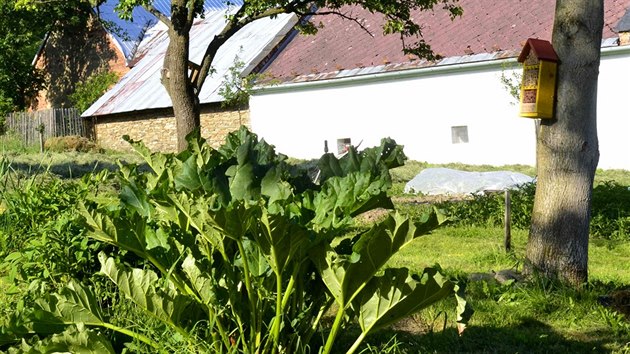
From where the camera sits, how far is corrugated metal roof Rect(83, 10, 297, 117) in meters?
30.0

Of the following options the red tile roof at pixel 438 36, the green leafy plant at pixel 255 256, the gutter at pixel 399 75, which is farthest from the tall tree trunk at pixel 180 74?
the green leafy plant at pixel 255 256

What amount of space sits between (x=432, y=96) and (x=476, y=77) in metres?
1.71

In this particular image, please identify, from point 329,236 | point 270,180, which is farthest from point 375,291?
point 270,180

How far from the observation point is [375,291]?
4.16 meters

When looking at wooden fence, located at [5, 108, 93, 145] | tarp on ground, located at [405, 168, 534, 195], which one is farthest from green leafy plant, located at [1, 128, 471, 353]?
wooden fence, located at [5, 108, 93, 145]

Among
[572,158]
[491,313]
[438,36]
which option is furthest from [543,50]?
[438,36]

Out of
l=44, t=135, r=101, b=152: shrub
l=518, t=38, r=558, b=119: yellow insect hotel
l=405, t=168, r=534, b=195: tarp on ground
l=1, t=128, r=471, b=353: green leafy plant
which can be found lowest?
l=405, t=168, r=534, b=195: tarp on ground

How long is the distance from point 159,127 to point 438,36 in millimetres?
10997

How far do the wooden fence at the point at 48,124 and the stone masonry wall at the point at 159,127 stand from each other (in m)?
0.70

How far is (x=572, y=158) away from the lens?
7059mm

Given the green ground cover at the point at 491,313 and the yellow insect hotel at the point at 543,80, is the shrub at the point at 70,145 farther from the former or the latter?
the yellow insect hotel at the point at 543,80

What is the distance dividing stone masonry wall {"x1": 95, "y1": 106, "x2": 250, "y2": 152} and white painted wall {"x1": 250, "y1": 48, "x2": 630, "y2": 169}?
3.15ft

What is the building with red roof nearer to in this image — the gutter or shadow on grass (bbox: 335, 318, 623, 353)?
the gutter

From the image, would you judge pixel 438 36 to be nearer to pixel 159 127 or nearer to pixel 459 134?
pixel 459 134
